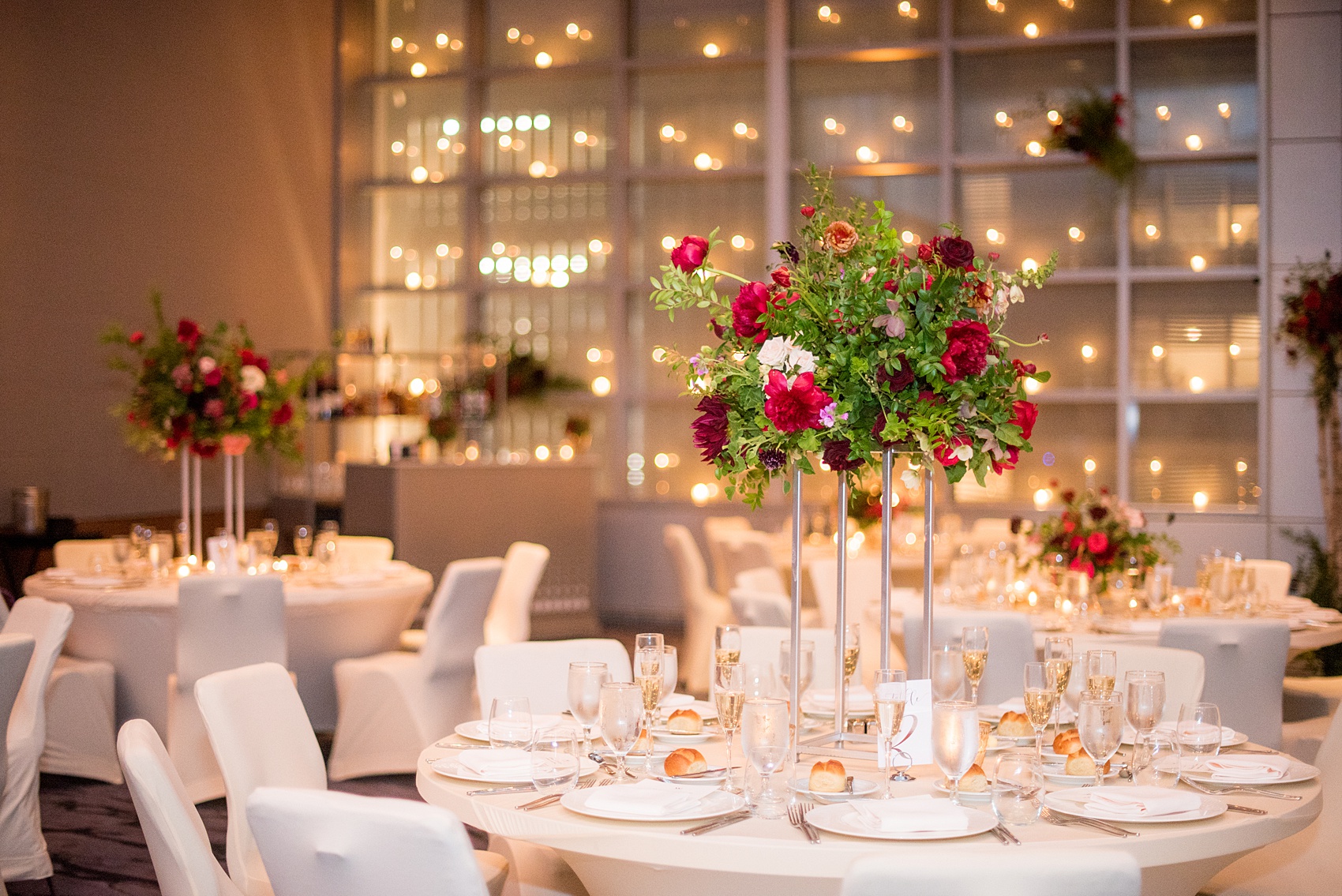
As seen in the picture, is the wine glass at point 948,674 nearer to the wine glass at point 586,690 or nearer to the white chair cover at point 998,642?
the wine glass at point 586,690

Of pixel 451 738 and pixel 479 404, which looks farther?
pixel 479 404

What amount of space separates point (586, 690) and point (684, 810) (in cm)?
36

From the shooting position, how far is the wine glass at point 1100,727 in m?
2.15

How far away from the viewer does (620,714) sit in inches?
85.4

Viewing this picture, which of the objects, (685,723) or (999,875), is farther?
(685,723)

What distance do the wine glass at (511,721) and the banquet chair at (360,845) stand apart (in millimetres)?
526

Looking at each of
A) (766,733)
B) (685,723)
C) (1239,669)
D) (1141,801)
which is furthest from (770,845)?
(1239,669)

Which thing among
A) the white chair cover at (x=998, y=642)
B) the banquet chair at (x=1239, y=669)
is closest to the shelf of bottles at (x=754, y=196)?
the banquet chair at (x=1239, y=669)

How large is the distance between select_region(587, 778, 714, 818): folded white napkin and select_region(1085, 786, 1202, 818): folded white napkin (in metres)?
0.64

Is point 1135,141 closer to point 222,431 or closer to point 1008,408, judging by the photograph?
point 222,431

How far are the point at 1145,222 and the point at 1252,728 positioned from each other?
5626mm

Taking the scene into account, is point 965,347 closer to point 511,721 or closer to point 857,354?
point 857,354

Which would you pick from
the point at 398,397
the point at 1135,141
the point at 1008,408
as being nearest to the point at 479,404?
the point at 398,397

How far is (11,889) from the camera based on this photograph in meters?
3.75
